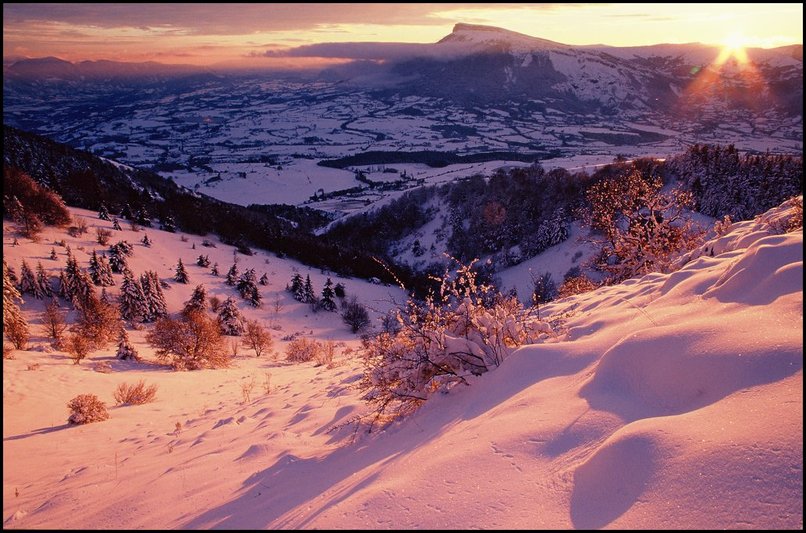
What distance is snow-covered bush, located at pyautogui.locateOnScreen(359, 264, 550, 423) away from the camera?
498 centimetres

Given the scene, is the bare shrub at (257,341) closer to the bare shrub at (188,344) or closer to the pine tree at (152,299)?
the bare shrub at (188,344)

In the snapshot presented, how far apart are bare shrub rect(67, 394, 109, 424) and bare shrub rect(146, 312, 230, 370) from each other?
8.17 m

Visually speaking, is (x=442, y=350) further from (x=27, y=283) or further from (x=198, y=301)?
(x=27, y=283)

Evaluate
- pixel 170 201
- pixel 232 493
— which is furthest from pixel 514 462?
pixel 170 201

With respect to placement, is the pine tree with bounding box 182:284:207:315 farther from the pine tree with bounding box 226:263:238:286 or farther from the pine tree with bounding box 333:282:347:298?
the pine tree with bounding box 333:282:347:298

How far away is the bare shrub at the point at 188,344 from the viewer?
17844 mm

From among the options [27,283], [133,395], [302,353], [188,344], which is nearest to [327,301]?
[302,353]

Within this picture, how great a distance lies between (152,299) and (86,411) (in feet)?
62.4

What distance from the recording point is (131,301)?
982 inches

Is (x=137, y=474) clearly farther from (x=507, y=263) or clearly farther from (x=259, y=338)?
(x=507, y=263)

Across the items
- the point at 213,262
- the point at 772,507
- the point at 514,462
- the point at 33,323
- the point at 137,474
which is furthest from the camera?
the point at 213,262

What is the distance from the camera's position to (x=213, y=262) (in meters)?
39.1

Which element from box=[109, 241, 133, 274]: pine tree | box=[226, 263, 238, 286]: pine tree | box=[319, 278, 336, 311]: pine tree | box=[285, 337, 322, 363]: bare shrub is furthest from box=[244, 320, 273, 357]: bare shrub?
box=[109, 241, 133, 274]: pine tree

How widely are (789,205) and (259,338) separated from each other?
21726 mm
